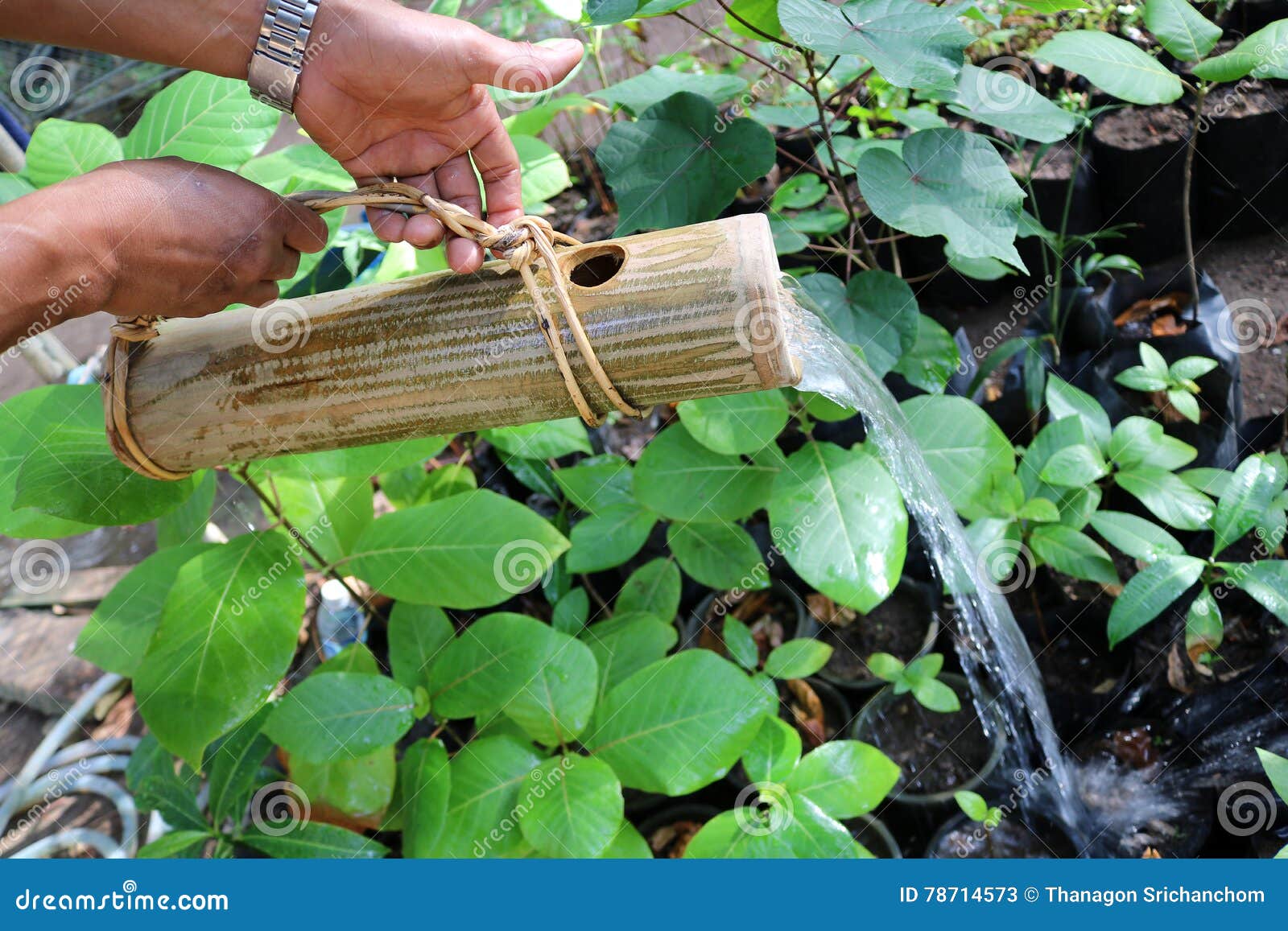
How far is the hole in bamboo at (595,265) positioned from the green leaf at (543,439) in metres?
0.77

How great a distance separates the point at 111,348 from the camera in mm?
892

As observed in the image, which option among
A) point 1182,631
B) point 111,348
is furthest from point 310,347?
point 1182,631

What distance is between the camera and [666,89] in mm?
1361

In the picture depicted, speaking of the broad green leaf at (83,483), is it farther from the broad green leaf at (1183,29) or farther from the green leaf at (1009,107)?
the broad green leaf at (1183,29)

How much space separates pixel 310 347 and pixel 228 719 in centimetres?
50

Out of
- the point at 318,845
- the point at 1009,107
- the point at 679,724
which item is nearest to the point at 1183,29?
the point at 1009,107

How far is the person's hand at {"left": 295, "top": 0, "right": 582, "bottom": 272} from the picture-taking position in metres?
0.93

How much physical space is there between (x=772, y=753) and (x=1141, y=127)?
1.83m

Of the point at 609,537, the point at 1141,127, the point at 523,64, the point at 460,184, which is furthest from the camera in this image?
the point at 1141,127

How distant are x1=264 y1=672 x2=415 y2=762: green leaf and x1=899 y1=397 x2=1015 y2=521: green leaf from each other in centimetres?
87

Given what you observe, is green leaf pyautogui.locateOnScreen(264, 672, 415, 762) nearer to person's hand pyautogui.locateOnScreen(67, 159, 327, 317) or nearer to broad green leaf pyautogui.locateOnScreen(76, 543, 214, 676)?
broad green leaf pyautogui.locateOnScreen(76, 543, 214, 676)

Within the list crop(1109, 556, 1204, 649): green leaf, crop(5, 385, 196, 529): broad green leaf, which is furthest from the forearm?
crop(1109, 556, 1204, 649): green leaf

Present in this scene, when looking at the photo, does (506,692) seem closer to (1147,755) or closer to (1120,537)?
(1120,537)

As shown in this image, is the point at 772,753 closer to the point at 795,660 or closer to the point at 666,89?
the point at 795,660
